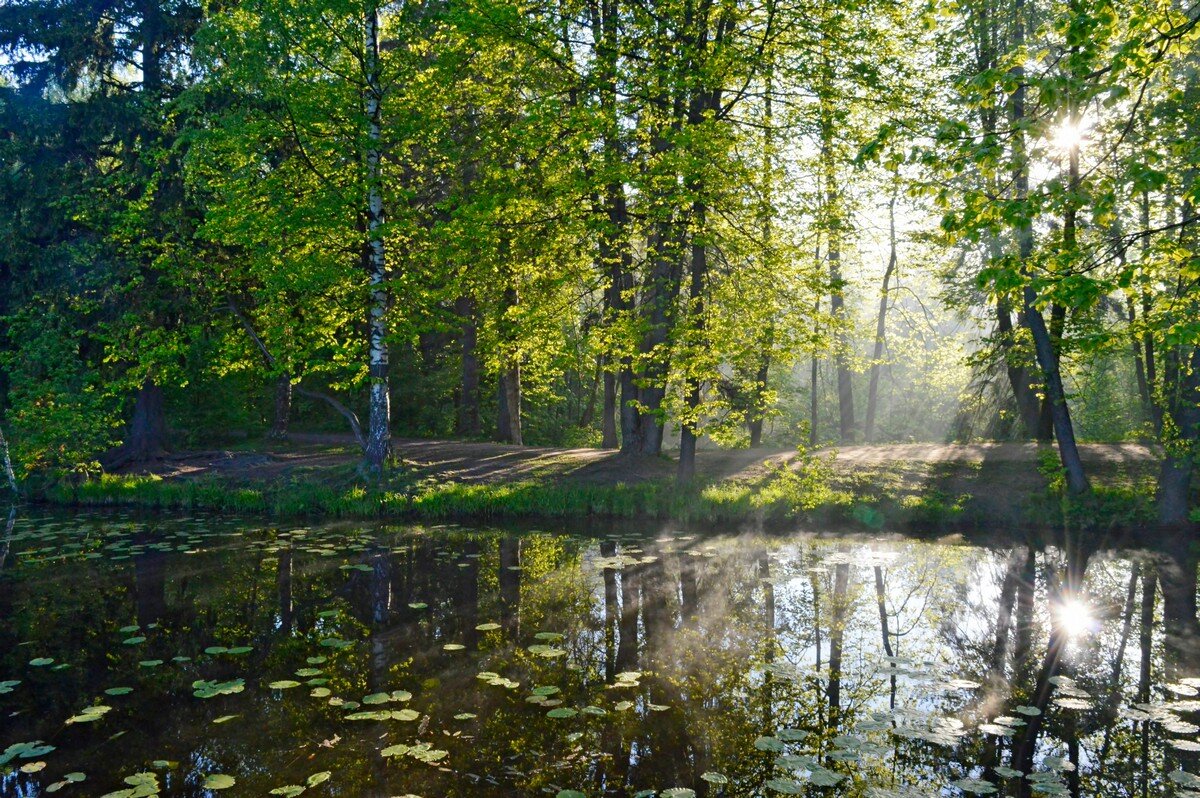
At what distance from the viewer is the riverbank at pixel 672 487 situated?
1462 cm

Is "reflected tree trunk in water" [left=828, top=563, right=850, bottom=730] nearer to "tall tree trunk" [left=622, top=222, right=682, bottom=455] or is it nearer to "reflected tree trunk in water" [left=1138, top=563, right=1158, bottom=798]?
"reflected tree trunk in water" [left=1138, top=563, right=1158, bottom=798]

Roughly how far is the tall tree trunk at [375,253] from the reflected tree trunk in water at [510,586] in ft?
14.3

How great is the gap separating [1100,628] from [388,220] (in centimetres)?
1326

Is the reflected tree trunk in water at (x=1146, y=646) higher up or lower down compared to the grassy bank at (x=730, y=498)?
lower down

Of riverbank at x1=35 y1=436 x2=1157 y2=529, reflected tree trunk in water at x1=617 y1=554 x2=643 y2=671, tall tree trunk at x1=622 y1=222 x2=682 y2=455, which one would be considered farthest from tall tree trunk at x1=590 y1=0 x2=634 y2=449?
reflected tree trunk in water at x1=617 y1=554 x2=643 y2=671

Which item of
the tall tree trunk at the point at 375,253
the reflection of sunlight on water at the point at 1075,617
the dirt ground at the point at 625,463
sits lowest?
the reflection of sunlight on water at the point at 1075,617

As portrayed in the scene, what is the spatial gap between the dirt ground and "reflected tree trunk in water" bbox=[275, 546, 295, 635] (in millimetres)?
4952

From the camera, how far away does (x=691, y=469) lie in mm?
15586

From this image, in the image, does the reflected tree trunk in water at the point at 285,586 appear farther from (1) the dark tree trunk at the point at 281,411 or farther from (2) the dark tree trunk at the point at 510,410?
(1) the dark tree trunk at the point at 281,411

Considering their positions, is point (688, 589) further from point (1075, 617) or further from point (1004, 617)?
point (1075, 617)

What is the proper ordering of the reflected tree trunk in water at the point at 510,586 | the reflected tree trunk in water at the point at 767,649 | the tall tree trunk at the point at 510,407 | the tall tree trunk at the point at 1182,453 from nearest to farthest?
the reflected tree trunk in water at the point at 767,649 → the reflected tree trunk in water at the point at 510,586 → the tall tree trunk at the point at 1182,453 → the tall tree trunk at the point at 510,407

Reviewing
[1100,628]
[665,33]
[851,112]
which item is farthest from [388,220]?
[1100,628]

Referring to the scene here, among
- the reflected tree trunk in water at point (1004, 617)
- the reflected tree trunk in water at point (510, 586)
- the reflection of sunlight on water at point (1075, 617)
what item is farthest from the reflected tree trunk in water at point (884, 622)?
the reflected tree trunk in water at point (510, 586)

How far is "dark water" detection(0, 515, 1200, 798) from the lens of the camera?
5.05 metres
